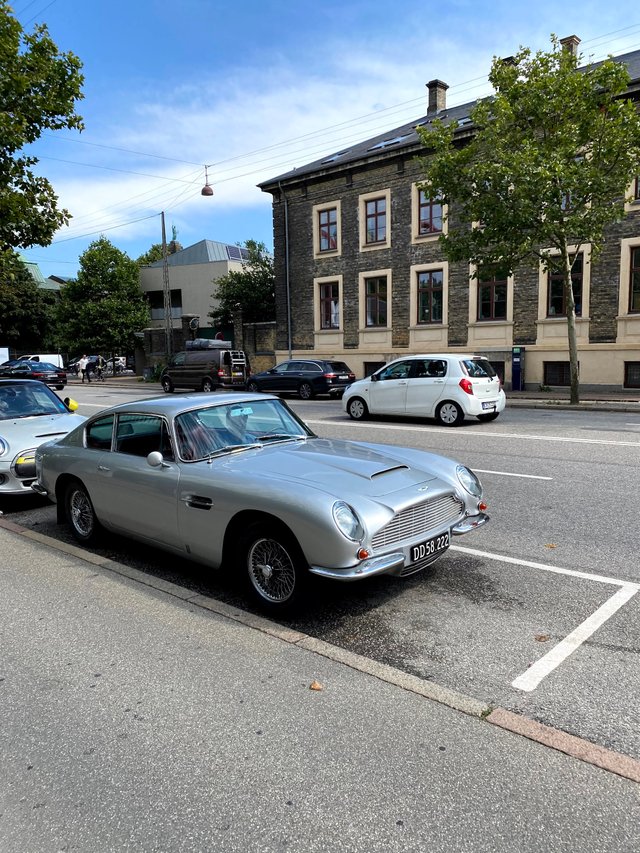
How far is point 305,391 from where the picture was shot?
888 inches

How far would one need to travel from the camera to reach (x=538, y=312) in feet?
74.9

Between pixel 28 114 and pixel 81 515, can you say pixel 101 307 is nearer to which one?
pixel 28 114

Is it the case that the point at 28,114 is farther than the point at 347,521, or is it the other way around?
the point at 28,114

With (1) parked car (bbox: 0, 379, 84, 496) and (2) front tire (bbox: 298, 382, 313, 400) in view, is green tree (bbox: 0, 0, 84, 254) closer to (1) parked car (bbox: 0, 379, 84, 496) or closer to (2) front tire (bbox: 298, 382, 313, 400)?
(1) parked car (bbox: 0, 379, 84, 496)

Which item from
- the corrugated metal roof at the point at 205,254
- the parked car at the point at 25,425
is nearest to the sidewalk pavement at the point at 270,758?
the parked car at the point at 25,425

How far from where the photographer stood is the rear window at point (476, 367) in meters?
14.0

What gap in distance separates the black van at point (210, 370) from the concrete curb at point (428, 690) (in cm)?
Answer: 2121

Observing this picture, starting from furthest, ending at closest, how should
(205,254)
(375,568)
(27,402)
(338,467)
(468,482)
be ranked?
(205,254) → (27,402) → (468,482) → (338,467) → (375,568)

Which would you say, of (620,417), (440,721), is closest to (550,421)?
(620,417)

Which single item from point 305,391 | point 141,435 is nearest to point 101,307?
point 305,391

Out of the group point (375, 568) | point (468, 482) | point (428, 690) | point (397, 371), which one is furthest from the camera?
point (397, 371)

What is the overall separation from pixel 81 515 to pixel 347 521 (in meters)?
3.24

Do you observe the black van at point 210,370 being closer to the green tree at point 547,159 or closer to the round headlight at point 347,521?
the green tree at point 547,159

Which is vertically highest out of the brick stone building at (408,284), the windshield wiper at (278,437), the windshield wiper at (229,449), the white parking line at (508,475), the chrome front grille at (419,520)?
the brick stone building at (408,284)
